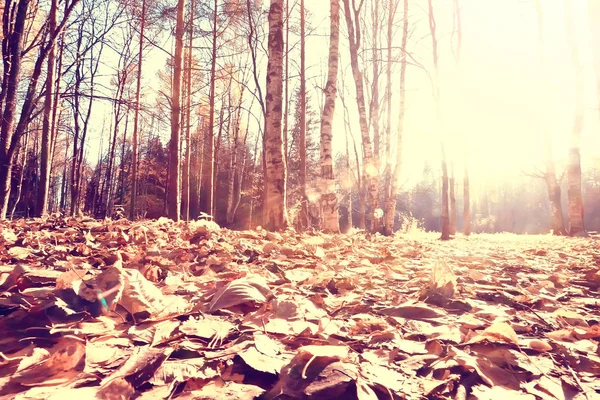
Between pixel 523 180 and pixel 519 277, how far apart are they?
62.7 metres

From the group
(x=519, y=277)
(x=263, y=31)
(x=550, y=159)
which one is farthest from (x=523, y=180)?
(x=519, y=277)

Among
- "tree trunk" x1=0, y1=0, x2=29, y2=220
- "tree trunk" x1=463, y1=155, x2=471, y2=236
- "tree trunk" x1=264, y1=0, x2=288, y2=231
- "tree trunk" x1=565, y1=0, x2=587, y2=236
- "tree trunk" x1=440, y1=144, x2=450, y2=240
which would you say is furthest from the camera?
"tree trunk" x1=463, y1=155, x2=471, y2=236

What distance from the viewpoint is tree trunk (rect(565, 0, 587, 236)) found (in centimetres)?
1007

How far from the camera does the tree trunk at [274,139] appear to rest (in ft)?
18.0

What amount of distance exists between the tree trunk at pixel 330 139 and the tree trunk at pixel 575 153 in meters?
7.18

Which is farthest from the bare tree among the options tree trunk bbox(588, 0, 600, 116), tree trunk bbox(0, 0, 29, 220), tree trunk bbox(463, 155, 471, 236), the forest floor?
tree trunk bbox(588, 0, 600, 116)

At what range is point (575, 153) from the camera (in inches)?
411

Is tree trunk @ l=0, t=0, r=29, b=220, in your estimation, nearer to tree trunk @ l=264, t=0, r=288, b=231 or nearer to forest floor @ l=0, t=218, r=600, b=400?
tree trunk @ l=264, t=0, r=288, b=231

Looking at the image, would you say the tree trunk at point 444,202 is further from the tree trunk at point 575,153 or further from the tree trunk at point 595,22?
→ the tree trunk at point 595,22

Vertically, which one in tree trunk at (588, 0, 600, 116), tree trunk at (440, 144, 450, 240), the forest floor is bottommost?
the forest floor

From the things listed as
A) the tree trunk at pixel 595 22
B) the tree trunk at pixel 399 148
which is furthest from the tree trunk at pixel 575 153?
the tree trunk at pixel 399 148

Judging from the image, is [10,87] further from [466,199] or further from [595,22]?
[595,22]

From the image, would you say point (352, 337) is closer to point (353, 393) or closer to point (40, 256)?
point (353, 393)

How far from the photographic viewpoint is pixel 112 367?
83cm
